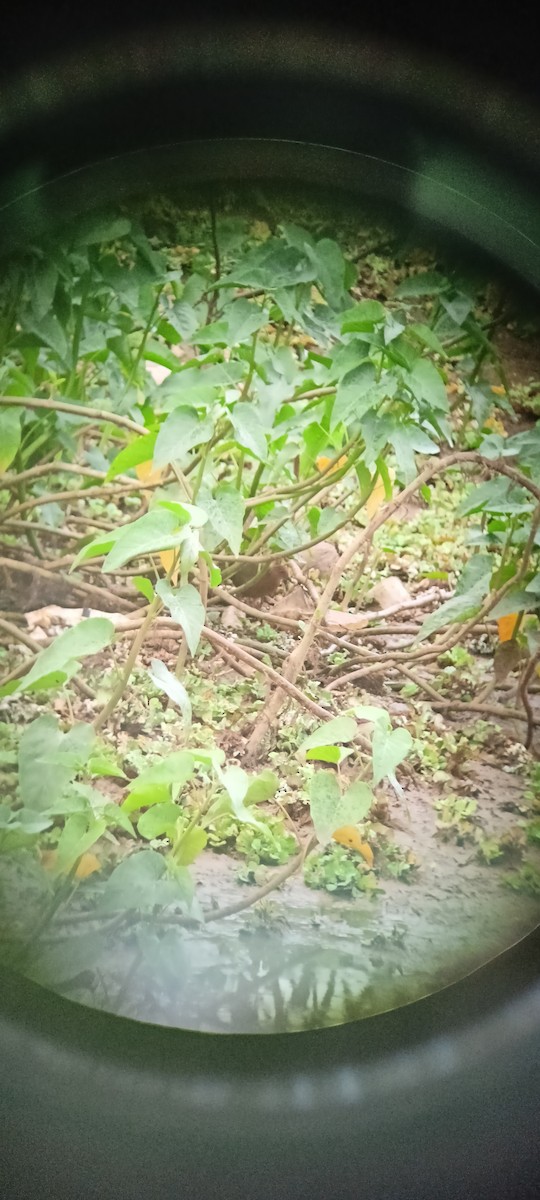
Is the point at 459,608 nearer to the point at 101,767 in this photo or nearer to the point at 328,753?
the point at 328,753

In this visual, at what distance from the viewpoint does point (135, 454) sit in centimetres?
55

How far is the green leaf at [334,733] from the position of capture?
556 millimetres

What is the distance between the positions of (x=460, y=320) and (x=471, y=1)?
0.68 feet

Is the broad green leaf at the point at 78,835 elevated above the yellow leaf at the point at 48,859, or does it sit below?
above

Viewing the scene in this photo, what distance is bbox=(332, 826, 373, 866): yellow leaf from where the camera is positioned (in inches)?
22.3

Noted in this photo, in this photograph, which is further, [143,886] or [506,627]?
[506,627]

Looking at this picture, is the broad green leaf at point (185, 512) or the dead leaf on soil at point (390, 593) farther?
the dead leaf on soil at point (390, 593)

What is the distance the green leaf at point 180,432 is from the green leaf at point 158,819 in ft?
0.82

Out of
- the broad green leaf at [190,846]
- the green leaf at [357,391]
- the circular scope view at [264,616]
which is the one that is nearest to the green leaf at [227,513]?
the circular scope view at [264,616]

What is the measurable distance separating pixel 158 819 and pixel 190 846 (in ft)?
0.11

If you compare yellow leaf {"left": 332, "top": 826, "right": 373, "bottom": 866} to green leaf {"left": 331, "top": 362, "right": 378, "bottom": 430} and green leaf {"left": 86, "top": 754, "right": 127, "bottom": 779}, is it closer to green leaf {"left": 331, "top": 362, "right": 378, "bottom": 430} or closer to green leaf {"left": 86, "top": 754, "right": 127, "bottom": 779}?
green leaf {"left": 86, "top": 754, "right": 127, "bottom": 779}

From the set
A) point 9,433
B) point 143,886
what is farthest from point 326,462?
point 143,886

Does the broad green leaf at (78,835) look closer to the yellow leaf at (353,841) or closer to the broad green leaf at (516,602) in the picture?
the yellow leaf at (353,841)

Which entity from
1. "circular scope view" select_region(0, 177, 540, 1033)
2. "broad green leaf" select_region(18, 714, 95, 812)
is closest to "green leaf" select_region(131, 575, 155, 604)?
"circular scope view" select_region(0, 177, 540, 1033)
